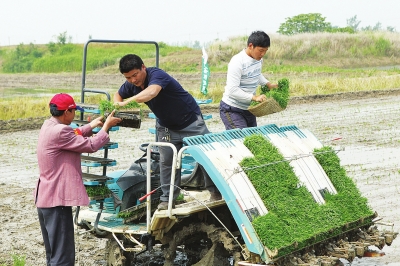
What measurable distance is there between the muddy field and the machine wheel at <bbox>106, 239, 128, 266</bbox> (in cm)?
45

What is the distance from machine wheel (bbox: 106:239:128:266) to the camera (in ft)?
21.6

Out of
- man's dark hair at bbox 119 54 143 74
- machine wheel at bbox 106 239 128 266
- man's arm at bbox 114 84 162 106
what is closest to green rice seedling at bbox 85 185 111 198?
machine wheel at bbox 106 239 128 266

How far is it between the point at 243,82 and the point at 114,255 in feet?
7.91

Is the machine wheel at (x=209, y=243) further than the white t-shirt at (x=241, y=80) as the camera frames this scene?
No

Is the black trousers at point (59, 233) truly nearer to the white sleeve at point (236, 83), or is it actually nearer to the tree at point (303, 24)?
the white sleeve at point (236, 83)

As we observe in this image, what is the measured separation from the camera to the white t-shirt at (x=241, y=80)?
7633mm

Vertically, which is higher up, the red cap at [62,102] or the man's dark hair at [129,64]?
the man's dark hair at [129,64]

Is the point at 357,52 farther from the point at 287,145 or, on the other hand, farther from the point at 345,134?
the point at 287,145

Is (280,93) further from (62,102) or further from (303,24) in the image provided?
(303,24)

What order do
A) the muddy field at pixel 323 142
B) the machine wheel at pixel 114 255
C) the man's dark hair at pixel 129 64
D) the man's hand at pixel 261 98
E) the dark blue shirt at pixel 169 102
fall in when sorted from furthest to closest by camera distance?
the muddy field at pixel 323 142 → the man's hand at pixel 261 98 → the machine wheel at pixel 114 255 → the dark blue shirt at pixel 169 102 → the man's dark hair at pixel 129 64

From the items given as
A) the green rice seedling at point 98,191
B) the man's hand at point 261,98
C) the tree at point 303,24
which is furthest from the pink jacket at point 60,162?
the tree at point 303,24

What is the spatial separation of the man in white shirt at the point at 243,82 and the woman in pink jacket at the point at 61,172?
2028mm

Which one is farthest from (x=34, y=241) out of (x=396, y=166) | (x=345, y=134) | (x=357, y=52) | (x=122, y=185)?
(x=357, y=52)

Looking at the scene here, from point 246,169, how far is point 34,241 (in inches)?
127
